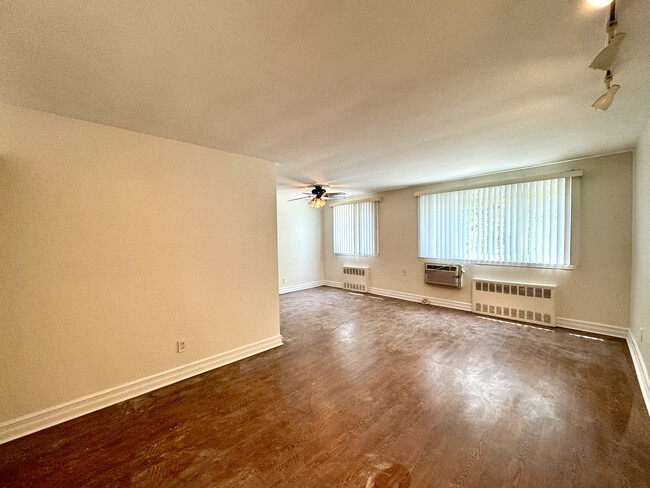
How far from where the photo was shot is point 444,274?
477 centimetres

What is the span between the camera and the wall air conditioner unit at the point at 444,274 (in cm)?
461

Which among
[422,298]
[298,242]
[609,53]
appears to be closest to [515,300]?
[422,298]

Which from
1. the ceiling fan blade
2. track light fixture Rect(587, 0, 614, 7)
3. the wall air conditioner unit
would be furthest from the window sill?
track light fixture Rect(587, 0, 614, 7)

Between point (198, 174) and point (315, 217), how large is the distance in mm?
4591

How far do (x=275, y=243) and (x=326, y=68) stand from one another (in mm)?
2226

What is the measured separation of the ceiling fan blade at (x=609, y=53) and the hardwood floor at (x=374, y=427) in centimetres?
221

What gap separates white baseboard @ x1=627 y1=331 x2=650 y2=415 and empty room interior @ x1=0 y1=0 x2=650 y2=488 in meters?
0.04

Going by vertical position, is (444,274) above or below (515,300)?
above

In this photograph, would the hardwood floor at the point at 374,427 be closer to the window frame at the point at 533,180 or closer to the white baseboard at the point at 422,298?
the window frame at the point at 533,180

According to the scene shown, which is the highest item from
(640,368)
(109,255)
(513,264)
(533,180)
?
(533,180)

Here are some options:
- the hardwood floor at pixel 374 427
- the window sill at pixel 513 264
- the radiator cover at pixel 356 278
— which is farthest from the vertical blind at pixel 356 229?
the hardwood floor at pixel 374 427

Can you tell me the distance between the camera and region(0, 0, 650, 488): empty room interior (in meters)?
1.27

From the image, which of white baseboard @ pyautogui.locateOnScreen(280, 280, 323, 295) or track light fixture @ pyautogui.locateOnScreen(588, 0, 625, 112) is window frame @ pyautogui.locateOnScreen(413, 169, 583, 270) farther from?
white baseboard @ pyautogui.locateOnScreen(280, 280, 323, 295)

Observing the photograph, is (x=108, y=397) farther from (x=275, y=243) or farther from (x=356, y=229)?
(x=356, y=229)
